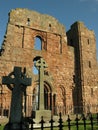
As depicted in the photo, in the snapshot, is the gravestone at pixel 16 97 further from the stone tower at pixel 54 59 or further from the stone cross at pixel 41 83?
the stone tower at pixel 54 59

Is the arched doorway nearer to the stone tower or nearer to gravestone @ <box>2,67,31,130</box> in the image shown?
the stone tower

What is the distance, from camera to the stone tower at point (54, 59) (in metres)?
21.6

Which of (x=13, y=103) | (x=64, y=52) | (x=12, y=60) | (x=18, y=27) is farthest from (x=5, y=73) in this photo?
(x=13, y=103)

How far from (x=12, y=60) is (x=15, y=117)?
14.2 metres

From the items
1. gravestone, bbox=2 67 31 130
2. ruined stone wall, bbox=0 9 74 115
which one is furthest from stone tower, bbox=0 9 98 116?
gravestone, bbox=2 67 31 130

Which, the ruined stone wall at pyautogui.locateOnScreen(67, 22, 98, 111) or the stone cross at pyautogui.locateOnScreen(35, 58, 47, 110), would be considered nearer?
the stone cross at pyautogui.locateOnScreen(35, 58, 47, 110)

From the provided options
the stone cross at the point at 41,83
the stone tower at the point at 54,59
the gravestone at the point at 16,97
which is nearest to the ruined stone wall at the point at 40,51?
the stone tower at the point at 54,59

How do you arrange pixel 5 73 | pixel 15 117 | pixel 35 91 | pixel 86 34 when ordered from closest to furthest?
pixel 15 117 < pixel 5 73 < pixel 35 91 < pixel 86 34

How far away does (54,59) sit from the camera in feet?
77.7

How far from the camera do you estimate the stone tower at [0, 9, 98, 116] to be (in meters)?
21.6

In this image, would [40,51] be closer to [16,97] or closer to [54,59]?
[54,59]

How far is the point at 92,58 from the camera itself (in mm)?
26078

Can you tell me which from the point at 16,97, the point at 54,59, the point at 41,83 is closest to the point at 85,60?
the point at 54,59

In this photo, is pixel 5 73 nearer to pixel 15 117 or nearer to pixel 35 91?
pixel 35 91
